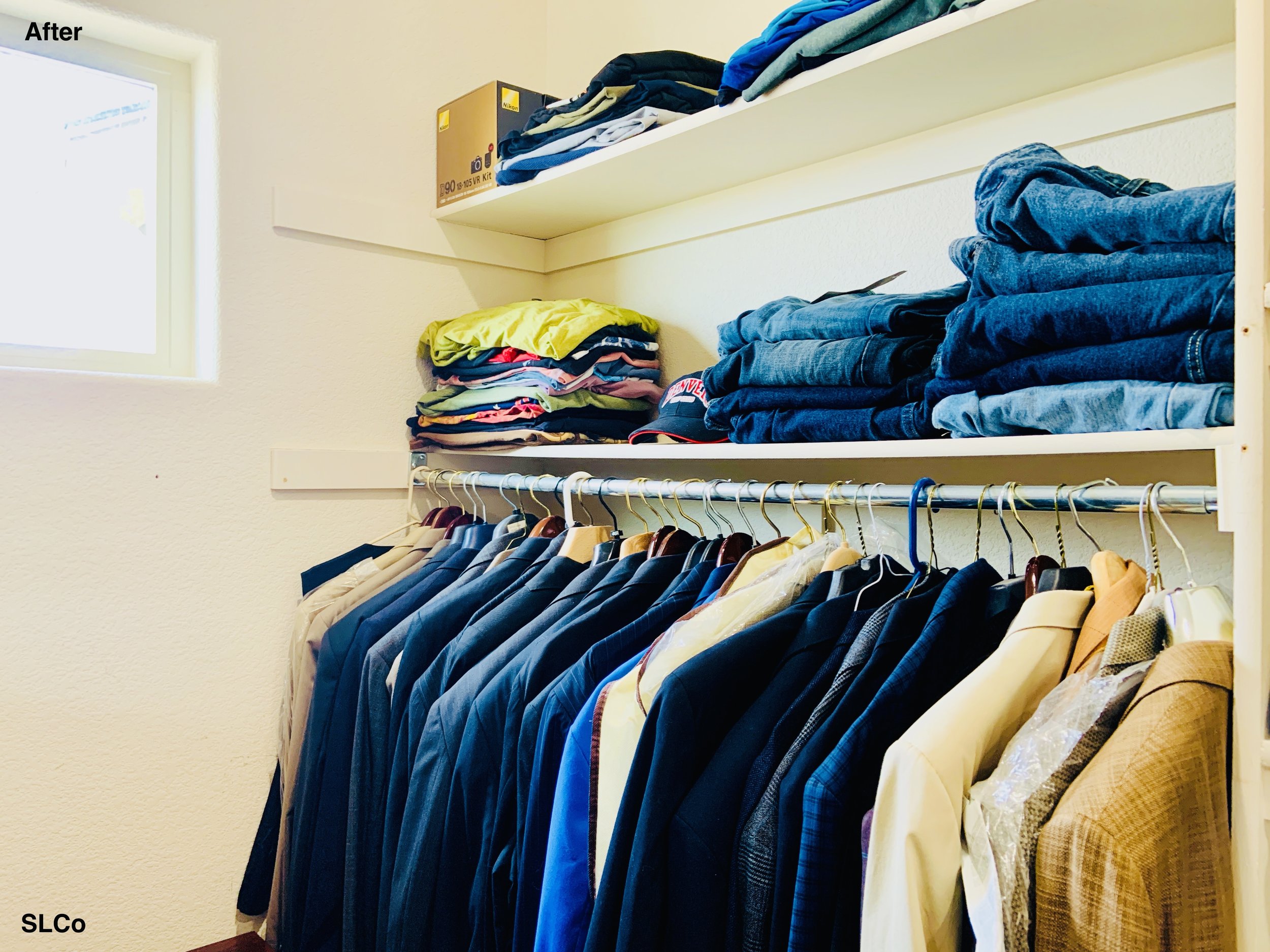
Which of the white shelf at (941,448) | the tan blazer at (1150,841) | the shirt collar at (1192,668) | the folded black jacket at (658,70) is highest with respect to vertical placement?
the folded black jacket at (658,70)

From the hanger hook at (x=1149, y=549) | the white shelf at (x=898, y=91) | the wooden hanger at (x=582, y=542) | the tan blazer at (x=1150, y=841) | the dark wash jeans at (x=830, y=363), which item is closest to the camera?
the tan blazer at (x=1150, y=841)

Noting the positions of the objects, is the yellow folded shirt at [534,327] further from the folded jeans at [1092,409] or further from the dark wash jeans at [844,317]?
the folded jeans at [1092,409]

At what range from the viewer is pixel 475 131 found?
1.85 m

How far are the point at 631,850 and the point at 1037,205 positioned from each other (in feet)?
2.56

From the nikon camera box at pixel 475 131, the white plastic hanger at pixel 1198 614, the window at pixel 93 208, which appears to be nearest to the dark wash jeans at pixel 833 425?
the white plastic hanger at pixel 1198 614

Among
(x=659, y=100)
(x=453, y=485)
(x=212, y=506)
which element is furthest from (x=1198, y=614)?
(x=212, y=506)

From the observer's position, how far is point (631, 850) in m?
0.92

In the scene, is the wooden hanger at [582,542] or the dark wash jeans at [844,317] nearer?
the dark wash jeans at [844,317]

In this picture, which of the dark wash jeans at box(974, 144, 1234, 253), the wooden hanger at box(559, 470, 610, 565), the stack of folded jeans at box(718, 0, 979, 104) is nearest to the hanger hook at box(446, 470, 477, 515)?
the wooden hanger at box(559, 470, 610, 565)

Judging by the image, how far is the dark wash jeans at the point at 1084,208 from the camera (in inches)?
36.0

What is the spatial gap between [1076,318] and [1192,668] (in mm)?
386

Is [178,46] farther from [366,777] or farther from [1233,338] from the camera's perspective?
[1233,338]

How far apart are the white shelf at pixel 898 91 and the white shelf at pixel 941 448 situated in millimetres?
468

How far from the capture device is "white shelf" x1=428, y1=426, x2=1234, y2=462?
2.97 feet
